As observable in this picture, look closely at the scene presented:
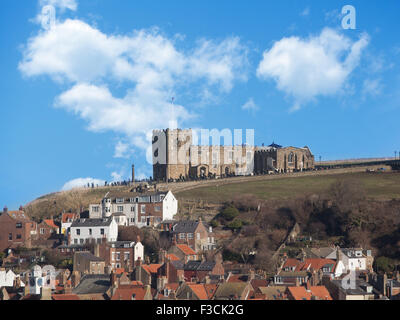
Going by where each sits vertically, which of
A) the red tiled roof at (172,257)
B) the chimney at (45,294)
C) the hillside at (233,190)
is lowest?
the chimney at (45,294)

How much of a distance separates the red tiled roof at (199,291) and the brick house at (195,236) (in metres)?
16.7

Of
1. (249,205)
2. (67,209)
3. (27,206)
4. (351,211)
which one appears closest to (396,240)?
(351,211)

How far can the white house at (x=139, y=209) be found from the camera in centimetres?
7556

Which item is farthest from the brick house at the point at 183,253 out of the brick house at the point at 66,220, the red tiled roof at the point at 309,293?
the red tiled roof at the point at 309,293

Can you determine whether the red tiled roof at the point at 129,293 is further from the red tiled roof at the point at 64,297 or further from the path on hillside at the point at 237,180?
the path on hillside at the point at 237,180

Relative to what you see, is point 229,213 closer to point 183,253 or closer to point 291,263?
point 183,253

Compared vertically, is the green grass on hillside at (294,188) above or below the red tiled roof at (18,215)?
above

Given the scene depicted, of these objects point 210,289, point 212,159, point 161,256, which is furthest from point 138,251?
point 212,159

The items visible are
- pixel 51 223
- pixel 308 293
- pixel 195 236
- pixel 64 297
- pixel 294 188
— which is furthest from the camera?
pixel 294 188

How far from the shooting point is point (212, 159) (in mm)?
99312

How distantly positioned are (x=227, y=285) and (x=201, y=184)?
1495 inches

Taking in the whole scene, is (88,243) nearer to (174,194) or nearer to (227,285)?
(174,194)

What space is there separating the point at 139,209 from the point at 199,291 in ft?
91.4

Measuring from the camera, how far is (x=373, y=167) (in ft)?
304
